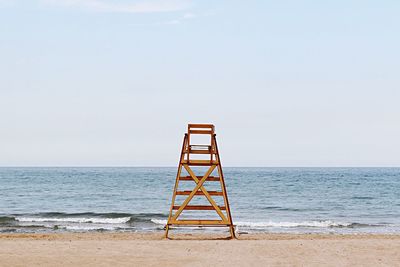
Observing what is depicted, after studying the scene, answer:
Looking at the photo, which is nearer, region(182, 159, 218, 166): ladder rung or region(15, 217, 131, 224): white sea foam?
region(182, 159, 218, 166): ladder rung

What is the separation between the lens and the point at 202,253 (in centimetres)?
1313

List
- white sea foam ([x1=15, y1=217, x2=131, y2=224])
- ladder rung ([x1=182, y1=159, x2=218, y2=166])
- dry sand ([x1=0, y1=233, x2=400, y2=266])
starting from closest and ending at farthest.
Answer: dry sand ([x1=0, y1=233, x2=400, y2=266]) → ladder rung ([x1=182, y1=159, x2=218, y2=166]) → white sea foam ([x1=15, y1=217, x2=131, y2=224])

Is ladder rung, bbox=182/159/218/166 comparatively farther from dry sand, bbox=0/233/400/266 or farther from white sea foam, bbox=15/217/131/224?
white sea foam, bbox=15/217/131/224

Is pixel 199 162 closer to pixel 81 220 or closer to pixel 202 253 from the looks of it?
pixel 202 253

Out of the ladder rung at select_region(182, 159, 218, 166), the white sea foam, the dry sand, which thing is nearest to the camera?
the dry sand

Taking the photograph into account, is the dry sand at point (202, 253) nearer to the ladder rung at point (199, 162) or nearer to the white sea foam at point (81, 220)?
the ladder rung at point (199, 162)

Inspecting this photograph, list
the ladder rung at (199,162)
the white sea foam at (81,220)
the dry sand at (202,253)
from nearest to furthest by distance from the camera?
the dry sand at (202,253) < the ladder rung at (199,162) < the white sea foam at (81,220)

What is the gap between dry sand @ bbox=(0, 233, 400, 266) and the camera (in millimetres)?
12109

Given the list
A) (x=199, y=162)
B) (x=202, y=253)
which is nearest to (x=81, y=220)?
(x=199, y=162)

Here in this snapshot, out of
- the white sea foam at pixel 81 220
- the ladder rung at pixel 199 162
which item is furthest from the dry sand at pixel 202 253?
the white sea foam at pixel 81 220

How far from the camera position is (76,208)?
3500cm

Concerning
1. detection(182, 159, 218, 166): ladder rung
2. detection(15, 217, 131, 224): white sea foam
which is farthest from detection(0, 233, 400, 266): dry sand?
detection(15, 217, 131, 224): white sea foam

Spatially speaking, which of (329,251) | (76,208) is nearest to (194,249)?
(329,251)

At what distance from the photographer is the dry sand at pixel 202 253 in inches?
477
